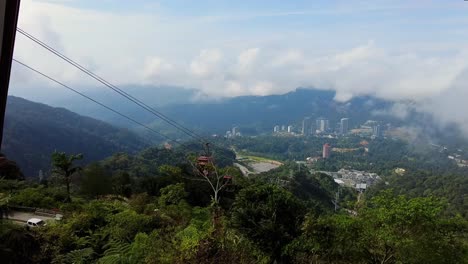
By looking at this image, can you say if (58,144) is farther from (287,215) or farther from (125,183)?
(287,215)

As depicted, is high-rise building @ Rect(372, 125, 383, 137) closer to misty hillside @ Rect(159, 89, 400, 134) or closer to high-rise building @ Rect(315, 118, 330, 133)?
high-rise building @ Rect(315, 118, 330, 133)

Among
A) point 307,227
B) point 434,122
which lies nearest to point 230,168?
point 307,227

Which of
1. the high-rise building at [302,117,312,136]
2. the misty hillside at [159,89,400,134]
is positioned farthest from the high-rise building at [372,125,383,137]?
the high-rise building at [302,117,312,136]

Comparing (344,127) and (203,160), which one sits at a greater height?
(344,127)

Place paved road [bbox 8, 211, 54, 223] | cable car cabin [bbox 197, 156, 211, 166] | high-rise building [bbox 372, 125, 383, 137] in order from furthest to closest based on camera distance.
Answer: high-rise building [bbox 372, 125, 383, 137]
paved road [bbox 8, 211, 54, 223]
cable car cabin [bbox 197, 156, 211, 166]

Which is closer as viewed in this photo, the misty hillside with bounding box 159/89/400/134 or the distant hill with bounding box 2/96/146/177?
the distant hill with bounding box 2/96/146/177

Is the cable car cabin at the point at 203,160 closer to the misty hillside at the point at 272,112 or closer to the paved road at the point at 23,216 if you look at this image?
the paved road at the point at 23,216

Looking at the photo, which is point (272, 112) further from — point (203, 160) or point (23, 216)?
point (203, 160)

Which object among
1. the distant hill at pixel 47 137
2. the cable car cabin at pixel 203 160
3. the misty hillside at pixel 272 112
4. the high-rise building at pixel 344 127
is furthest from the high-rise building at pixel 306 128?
the cable car cabin at pixel 203 160

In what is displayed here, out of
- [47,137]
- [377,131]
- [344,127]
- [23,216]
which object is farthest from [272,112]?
[23,216]
